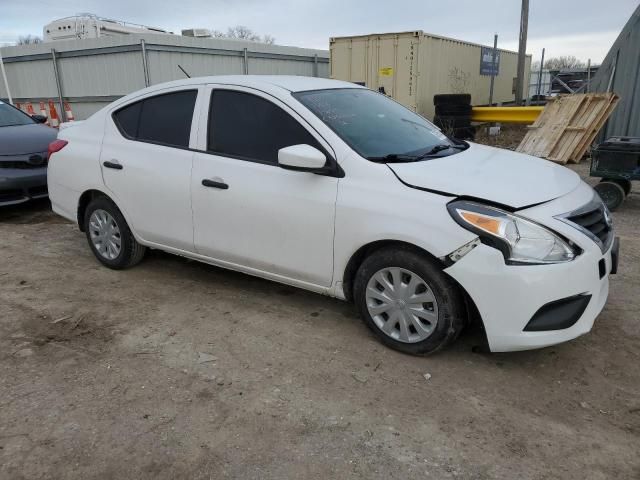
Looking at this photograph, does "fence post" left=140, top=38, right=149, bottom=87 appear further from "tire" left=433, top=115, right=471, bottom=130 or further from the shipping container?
"tire" left=433, top=115, right=471, bottom=130

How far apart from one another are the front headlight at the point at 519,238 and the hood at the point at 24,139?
20.4ft

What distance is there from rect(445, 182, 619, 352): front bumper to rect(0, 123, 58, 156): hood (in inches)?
244

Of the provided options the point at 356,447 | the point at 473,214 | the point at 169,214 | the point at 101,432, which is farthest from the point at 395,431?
the point at 169,214

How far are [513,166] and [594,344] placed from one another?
128cm

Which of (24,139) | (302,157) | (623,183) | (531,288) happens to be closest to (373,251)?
(302,157)

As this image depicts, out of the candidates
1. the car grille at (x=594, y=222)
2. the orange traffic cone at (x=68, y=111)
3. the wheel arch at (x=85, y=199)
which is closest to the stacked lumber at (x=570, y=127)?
the car grille at (x=594, y=222)

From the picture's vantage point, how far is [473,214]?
292 cm

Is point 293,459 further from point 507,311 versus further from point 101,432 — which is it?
point 507,311

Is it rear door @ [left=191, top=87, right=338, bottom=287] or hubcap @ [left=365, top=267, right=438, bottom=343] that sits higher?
rear door @ [left=191, top=87, right=338, bottom=287]

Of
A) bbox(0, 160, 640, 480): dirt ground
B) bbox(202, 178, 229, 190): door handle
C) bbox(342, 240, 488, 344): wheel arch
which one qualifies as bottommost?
bbox(0, 160, 640, 480): dirt ground

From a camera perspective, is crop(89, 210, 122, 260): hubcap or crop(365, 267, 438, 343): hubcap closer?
crop(365, 267, 438, 343): hubcap

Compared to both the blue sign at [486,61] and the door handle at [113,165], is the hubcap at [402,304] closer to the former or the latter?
the door handle at [113,165]

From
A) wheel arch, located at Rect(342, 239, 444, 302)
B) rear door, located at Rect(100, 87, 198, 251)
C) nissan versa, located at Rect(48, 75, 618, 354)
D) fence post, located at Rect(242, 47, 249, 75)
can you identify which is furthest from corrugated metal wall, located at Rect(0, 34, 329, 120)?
wheel arch, located at Rect(342, 239, 444, 302)

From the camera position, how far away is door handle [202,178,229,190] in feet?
12.6
